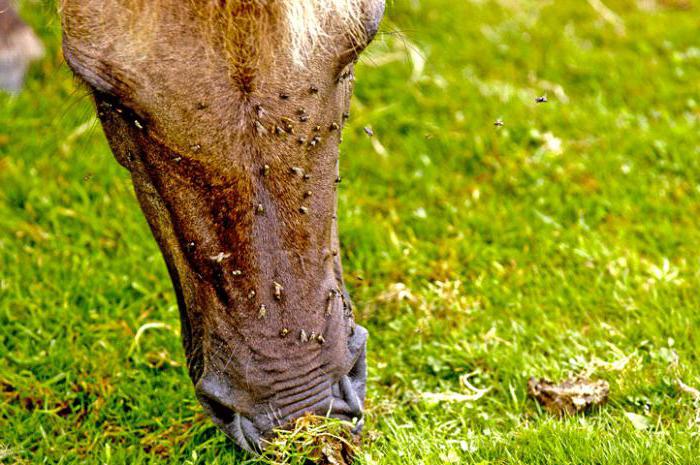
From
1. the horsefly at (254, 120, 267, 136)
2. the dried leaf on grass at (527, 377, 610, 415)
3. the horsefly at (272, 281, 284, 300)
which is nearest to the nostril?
the horsefly at (272, 281, 284, 300)

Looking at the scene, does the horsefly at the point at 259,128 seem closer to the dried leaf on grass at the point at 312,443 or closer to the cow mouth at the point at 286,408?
the cow mouth at the point at 286,408

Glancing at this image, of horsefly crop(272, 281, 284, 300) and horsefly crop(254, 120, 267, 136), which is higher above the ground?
horsefly crop(254, 120, 267, 136)

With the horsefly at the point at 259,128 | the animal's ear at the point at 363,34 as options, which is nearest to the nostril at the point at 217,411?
the horsefly at the point at 259,128

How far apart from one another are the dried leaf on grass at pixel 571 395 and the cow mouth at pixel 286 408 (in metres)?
0.84

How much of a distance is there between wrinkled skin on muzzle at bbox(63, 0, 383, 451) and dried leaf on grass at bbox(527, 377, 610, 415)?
0.87m

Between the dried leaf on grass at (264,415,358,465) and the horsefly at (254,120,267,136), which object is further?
the dried leaf on grass at (264,415,358,465)

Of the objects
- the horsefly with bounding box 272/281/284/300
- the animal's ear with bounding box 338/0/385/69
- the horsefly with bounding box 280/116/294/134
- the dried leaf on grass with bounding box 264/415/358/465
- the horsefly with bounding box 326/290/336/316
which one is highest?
the animal's ear with bounding box 338/0/385/69

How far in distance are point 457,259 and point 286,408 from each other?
196 cm

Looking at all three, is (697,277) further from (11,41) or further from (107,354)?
(11,41)

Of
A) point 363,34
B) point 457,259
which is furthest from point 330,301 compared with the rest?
point 457,259

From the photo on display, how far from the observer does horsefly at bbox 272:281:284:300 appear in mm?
2756

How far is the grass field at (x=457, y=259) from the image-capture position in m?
3.51

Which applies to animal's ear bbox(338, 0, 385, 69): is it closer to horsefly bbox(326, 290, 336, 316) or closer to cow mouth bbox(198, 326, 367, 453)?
horsefly bbox(326, 290, 336, 316)

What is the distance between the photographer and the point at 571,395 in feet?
11.3
